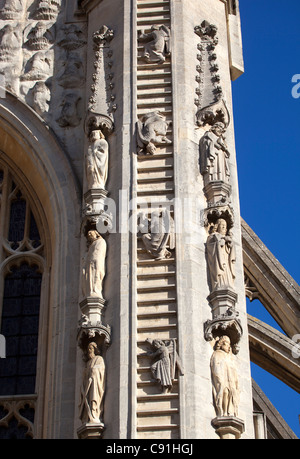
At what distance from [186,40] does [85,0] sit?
8.30 ft

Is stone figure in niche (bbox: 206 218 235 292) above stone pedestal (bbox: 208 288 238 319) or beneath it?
above

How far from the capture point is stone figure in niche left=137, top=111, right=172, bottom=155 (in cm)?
1670

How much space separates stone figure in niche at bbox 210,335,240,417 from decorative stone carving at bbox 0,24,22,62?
7416mm

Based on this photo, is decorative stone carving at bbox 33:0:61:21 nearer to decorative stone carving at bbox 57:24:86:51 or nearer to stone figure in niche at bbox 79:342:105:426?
decorative stone carving at bbox 57:24:86:51

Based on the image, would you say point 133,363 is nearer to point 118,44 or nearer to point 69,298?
point 69,298

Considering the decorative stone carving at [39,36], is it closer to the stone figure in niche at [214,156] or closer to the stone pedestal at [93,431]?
the stone figure in niche at [214,156]

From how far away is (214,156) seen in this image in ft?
54.7

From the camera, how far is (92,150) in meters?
17.1

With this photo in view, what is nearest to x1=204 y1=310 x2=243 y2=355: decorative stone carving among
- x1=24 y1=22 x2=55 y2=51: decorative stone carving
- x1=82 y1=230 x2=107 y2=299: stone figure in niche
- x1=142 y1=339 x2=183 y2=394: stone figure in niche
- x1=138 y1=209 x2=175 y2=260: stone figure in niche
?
x1=142 y1=339 x2=183 y2=394: stone figure in niche

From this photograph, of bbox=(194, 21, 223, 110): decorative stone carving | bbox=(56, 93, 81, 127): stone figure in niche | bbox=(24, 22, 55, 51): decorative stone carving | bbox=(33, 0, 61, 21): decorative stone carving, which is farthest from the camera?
bbox=(33, 0, 61, 21): decorative stone carving

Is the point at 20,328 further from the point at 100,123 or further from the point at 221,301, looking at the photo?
the point at 221,301

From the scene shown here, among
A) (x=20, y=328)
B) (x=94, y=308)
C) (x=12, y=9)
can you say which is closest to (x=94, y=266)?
(x=94, y=308)

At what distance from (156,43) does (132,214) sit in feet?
11.2

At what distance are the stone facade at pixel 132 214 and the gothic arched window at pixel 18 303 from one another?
0.07m
